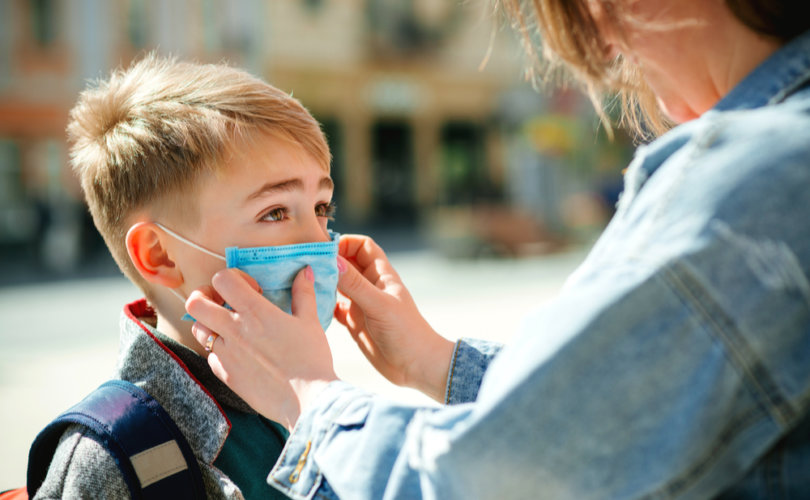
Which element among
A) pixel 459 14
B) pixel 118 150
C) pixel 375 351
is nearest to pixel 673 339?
pixel 375 351

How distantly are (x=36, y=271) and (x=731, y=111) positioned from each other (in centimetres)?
1496

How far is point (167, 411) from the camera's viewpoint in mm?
1523

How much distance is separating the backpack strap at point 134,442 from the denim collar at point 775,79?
1.10 m

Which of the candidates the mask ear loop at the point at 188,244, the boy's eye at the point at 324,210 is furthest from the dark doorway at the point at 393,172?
the mask ear loop at the point at 188,244

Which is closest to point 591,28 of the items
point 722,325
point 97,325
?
point 722,325

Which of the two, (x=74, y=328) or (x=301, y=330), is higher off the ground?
(x=301, y=330)

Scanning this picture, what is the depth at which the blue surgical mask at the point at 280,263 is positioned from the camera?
1.60 metres

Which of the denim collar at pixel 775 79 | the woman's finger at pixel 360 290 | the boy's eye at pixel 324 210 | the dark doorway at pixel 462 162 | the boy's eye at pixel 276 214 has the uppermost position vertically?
the denim collar at pixel 775 79

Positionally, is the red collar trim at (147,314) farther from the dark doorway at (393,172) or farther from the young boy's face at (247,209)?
the dark doorway at (393,172)

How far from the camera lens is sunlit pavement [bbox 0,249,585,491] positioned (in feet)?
16.7

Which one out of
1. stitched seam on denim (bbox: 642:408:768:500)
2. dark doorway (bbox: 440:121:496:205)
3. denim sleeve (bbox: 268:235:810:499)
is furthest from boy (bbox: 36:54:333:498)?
dark doorway (bbox: 440:121:496:205)

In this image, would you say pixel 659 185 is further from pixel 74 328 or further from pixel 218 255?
pixel 74 328

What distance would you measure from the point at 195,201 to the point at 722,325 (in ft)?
3.99

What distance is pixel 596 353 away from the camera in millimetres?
807
